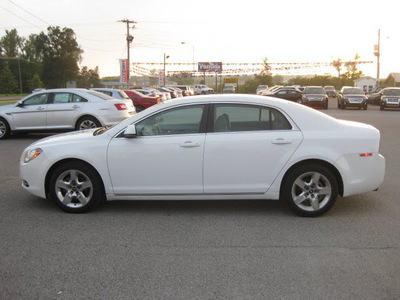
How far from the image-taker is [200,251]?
411 cm

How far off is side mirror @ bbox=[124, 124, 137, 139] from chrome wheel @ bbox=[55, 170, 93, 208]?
762 mm

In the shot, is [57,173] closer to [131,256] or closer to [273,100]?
[131,256]

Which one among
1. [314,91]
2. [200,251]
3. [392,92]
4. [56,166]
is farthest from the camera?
[314,91]

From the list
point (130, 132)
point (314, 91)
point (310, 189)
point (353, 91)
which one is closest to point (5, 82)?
point (314, 91)

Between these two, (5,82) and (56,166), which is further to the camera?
(5,82)

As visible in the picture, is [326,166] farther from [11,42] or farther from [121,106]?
[11,42]

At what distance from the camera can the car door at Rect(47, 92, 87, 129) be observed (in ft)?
41.3

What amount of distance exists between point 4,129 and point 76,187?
9.14 meters

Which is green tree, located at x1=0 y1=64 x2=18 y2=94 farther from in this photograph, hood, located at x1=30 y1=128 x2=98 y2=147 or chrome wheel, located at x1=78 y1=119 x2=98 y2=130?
hood, located at x1=30 y1=128 x2=98 y2=147

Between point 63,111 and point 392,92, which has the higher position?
point 392,92

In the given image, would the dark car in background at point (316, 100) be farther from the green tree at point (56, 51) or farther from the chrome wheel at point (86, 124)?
the green tree at point (56, 51)

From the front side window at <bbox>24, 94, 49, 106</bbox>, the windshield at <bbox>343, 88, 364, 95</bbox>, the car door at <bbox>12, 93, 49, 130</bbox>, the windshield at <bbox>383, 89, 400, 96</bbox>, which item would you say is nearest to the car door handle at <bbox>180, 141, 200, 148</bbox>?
the car door at <bbox>12, 93, 49, 130</bbox>

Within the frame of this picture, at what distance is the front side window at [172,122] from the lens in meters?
5.23

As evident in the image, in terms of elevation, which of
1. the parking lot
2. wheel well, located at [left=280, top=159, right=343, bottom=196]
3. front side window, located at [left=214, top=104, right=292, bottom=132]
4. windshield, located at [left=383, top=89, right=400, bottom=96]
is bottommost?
the parking lot
